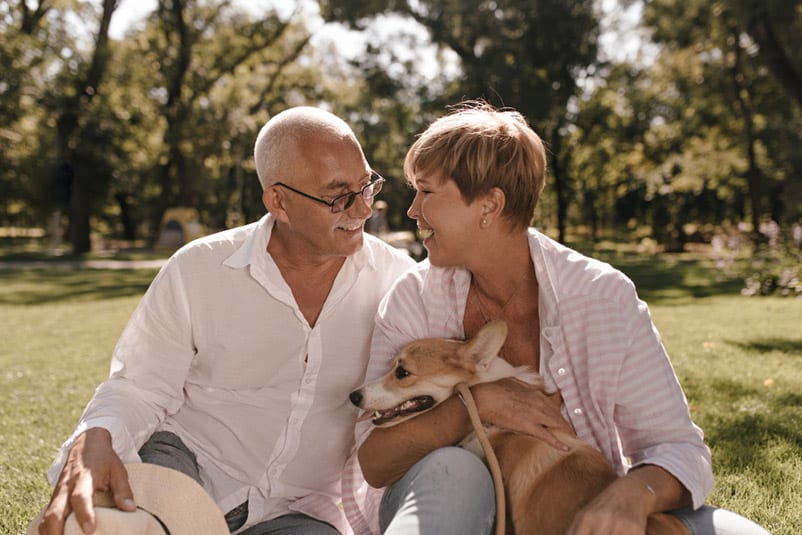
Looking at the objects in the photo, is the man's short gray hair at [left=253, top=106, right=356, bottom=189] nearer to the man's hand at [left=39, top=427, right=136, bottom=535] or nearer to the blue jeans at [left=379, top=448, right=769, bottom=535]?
the man's hand at [left=39, top=427, right=136, bottom=535]

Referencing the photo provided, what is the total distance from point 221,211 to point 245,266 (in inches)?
1381

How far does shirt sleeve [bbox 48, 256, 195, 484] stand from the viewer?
256 cm

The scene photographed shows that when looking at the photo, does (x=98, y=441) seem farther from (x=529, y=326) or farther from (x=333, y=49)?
(x=333, y=49)

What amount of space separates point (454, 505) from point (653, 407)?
71 centimetres

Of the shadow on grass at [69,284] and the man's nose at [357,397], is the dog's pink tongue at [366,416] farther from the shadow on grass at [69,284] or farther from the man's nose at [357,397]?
the shadow on grass at [69,284]

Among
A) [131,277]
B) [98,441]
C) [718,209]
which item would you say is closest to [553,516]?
[98,441]

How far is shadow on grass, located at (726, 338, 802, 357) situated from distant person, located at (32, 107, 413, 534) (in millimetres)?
5608

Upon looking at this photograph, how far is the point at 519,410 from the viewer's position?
2.28 meters

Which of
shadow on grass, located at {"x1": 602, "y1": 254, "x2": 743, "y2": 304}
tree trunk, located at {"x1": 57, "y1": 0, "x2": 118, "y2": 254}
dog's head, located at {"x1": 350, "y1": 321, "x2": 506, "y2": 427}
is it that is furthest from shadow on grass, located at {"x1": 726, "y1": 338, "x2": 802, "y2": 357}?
tree trunk, located at {"x1": 57, "y1": 0, "x2": 118, "y2": 254}

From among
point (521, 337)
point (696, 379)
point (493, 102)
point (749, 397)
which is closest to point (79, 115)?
point (493, 102)

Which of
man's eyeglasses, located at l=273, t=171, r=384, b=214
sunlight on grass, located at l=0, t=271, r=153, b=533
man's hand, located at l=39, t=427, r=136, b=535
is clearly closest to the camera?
man's hand, located at l=39, t=427, r=136, b=535

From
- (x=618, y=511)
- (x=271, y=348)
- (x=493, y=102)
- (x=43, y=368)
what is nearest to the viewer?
(x=618, y=511)

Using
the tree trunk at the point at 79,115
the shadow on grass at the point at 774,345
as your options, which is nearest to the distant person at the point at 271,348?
the shadow on grass at the point at 774,345

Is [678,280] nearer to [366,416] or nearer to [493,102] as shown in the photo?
[493,102]
